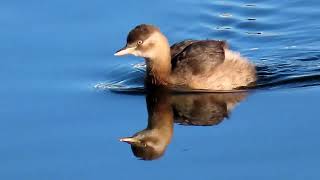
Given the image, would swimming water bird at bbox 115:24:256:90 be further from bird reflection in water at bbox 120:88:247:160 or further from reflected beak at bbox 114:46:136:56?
bird reflection in water at bbox 120:88:247:160

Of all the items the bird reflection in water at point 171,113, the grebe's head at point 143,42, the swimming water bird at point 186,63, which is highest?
the grebe's head at point 143,42

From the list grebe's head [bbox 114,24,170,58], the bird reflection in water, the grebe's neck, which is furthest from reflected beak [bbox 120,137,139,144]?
the grebe's neck

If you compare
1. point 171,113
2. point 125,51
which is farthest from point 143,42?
point 171,113

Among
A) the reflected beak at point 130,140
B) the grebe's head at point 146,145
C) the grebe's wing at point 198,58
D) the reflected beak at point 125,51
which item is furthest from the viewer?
the grebe's wing at point 198,58

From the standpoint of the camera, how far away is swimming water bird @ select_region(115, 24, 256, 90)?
1348 cm

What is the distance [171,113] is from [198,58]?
1.00 m

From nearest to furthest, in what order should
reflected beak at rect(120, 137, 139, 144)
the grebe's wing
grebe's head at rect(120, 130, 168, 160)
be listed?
grebe's head at rect(120, 130, 168, 160) < reflected beak at rect(120, 137, 139, 144) < the grebe's wing

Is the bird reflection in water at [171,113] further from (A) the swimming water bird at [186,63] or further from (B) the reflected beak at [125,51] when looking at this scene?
(B) the reflected beak at [125,51]

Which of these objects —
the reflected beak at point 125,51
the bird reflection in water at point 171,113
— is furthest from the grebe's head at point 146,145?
the reflected beak at point 125,51

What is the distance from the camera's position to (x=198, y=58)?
13570 millimetres

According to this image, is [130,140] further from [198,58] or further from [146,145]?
[198,58]

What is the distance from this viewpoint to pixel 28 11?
1542cm

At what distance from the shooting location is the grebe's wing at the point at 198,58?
13.6 meters

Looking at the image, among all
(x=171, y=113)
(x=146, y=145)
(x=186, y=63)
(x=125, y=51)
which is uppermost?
(x=125, y=51)
